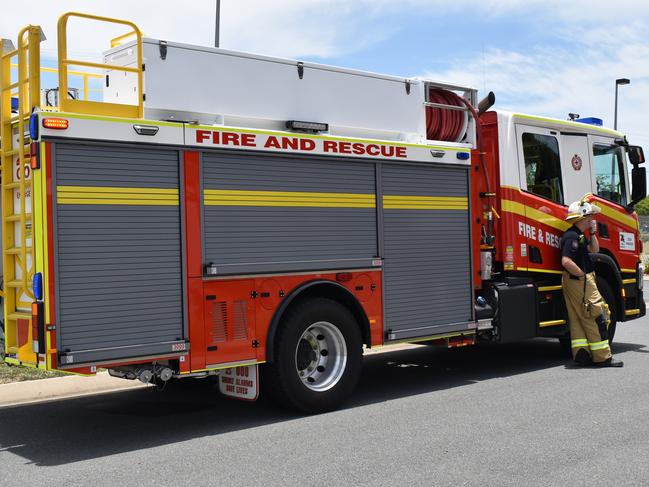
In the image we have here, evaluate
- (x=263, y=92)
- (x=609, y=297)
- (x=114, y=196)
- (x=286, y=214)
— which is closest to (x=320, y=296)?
(x=286, y=214)

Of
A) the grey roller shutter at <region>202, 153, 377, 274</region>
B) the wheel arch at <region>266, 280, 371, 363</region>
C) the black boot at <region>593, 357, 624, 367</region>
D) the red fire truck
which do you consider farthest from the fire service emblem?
the wheel arch at <region>266, 280, 371, 363</region>

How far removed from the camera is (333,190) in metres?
7.53

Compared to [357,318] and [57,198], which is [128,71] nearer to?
[57,198]

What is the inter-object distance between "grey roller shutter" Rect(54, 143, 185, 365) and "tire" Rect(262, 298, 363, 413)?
1050 millimetres

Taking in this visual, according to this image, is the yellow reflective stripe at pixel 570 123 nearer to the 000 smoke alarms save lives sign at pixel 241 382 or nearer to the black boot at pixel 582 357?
the black boot at pixel 582 357

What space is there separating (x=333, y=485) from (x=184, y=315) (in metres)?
2.04

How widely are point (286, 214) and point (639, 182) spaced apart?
214 inches

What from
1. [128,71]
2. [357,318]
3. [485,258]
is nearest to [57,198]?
[128,71]

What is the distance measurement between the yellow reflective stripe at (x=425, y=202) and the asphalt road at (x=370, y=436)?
190 cm

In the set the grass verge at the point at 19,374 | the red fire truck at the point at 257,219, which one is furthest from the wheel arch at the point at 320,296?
the grass verge at the point at 19,374

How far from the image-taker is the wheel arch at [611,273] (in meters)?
10.2

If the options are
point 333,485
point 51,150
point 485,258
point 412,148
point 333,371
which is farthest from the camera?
point 485,258

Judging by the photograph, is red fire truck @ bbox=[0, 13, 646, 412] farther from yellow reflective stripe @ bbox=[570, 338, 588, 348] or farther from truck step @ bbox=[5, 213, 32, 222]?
yellow reflective stripe @ bbox=[570, 338, 588, 348]

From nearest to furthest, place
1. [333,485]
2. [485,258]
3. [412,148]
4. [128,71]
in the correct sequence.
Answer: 1. [333,485]
2. [128,71]
3. [412,148]
4. [485,258]
